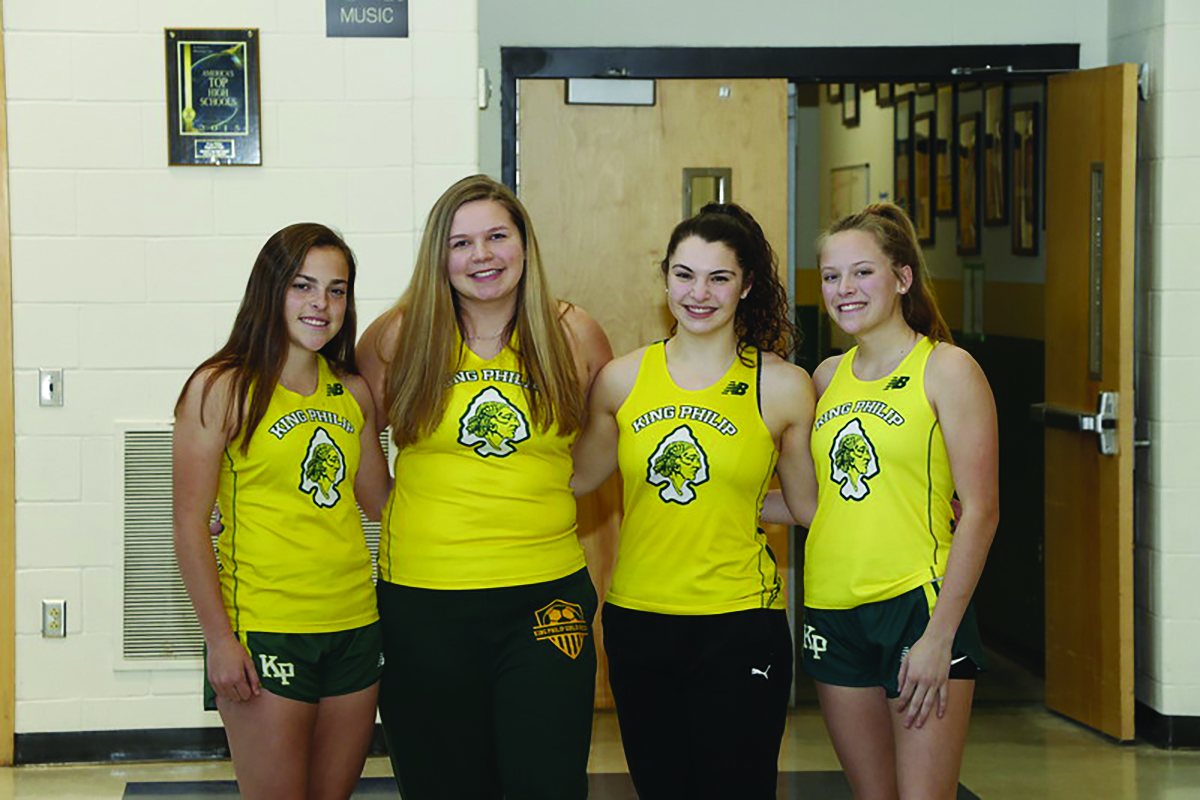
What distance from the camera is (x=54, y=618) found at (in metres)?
4.59

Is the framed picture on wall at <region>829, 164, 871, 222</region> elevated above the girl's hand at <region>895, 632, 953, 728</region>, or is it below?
above

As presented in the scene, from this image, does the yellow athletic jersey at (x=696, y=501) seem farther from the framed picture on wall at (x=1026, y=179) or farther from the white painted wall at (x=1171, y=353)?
the framed picture on wall at (x=1026, y=179)

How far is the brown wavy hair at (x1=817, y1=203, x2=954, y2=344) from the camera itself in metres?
2.88

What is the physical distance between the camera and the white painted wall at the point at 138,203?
4492 millimetres

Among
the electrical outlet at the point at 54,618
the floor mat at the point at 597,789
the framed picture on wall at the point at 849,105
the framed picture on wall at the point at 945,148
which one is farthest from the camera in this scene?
the framed picture on wall at the point at 849,105

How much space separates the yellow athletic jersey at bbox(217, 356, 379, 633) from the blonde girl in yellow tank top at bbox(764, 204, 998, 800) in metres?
0.91

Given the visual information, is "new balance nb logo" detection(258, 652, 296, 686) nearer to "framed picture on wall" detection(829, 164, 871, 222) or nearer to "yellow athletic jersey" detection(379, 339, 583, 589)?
"yellow athletic jersey" detection(379, 339, 583, 589)

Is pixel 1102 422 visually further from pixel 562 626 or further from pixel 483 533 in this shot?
pixel 483 533

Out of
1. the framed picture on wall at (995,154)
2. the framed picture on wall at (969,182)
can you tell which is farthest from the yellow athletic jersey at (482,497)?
the framed picture on wall at (969,182)

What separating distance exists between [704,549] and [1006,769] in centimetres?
230

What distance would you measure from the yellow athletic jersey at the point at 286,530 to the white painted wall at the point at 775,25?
2571mm

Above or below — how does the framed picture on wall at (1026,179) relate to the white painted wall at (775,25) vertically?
below

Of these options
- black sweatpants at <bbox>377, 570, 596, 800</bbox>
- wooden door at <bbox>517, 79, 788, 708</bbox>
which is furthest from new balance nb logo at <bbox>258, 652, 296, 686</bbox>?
wooden door at <bbox>517, 79, 788, 708</bbox>

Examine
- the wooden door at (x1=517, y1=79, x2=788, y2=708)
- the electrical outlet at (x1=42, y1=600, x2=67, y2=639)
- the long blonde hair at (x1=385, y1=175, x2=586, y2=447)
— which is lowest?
the electrical outlet at (x1=42, y1=600, x2=67, y2=639)
